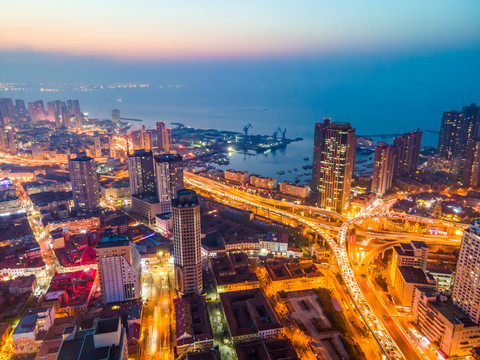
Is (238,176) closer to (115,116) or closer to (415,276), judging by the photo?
(415,276)

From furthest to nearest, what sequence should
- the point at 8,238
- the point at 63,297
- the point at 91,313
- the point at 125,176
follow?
the point at 125,176, the point at 8,238, the point at 63,297, the point at 91,313

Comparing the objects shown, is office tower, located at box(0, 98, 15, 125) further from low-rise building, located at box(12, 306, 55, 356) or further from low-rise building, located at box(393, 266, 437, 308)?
low-rise building, located at box(393, 266, 437, 308)

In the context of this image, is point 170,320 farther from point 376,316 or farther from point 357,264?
point 357,264

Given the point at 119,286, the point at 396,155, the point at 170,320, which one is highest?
the point at 396,155

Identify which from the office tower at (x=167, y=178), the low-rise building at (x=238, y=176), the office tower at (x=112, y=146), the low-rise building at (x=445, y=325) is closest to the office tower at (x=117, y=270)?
the office tower at (x=167, y=178)

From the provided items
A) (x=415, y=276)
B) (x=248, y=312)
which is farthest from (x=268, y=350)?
(x=415, y=276)

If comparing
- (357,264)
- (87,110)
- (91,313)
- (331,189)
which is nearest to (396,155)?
(331,189)
